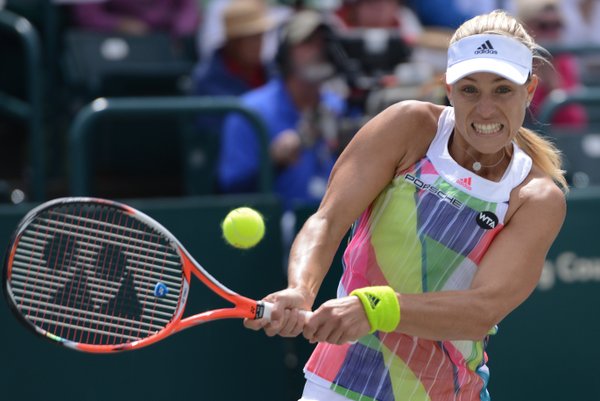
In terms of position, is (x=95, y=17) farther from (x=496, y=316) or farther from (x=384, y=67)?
(x=496, y=316)

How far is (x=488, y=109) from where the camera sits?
3229 millimetres

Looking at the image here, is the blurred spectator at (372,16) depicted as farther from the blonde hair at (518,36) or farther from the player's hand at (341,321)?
the player's hand at (341,321)

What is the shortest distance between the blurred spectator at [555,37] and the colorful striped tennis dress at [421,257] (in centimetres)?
323

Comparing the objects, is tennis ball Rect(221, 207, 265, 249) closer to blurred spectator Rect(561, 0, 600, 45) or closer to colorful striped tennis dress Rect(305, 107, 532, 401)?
colorful striped tennis dress Rect(305, 107, 532, 401)

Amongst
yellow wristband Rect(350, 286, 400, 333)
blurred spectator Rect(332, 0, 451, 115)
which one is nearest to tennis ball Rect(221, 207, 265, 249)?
yellow wristband Rect(350, 286, 400, 333)

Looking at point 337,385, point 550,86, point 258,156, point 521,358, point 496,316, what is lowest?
point 337,385

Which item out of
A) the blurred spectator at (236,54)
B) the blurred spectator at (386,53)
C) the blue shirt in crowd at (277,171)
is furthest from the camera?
the blurred spectator at (236,54)

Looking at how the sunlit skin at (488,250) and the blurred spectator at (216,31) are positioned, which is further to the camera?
the blurred spectator at (216,31)

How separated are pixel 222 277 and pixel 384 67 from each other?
1.57 metres

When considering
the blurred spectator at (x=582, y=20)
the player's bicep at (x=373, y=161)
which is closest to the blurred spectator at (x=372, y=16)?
the blurred spectator at (x=582, y=20)

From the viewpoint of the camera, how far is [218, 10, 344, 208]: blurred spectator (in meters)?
5.76

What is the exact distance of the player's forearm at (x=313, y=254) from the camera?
10.8 ft

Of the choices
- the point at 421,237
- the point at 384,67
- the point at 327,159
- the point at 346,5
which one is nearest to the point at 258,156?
the point at 327,159

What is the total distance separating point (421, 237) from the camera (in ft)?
11.1
